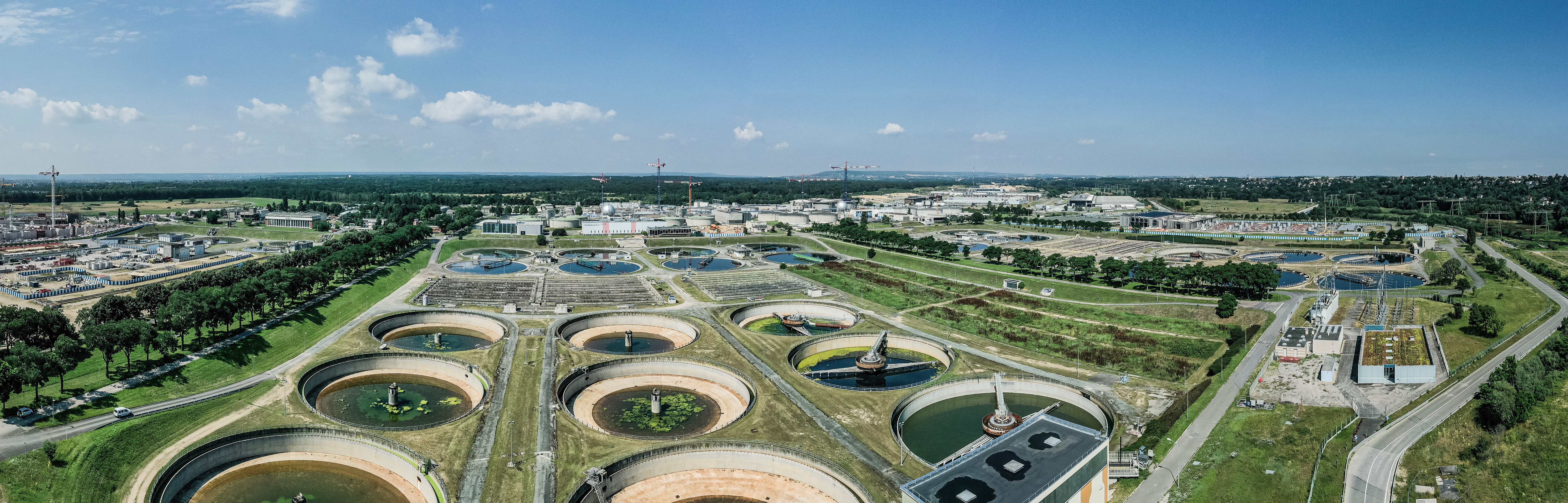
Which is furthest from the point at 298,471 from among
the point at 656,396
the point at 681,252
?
the point at 681,252

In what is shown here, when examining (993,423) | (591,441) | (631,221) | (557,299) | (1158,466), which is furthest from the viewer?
(631,221)

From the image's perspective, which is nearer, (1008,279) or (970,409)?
(970,409)

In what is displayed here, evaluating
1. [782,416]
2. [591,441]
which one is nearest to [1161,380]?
[782,416]

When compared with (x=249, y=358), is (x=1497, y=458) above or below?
below

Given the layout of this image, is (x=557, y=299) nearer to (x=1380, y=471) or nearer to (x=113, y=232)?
(x=1380, y=471)

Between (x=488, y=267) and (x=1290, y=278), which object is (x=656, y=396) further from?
(x=1290, y=278)

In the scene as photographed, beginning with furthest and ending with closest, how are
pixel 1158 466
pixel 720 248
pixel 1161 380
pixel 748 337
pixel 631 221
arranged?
1. pixel 631 221
2. pixel 720 248
3. pixel 748 337
4. pixel 1161 380
5. pixel 1158 466

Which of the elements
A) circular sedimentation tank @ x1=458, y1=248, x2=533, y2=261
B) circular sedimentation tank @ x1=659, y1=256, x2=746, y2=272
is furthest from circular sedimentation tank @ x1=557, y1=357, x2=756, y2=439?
circular sedimentation tank @ x1=458, y1=248, x2=533, y2=261
